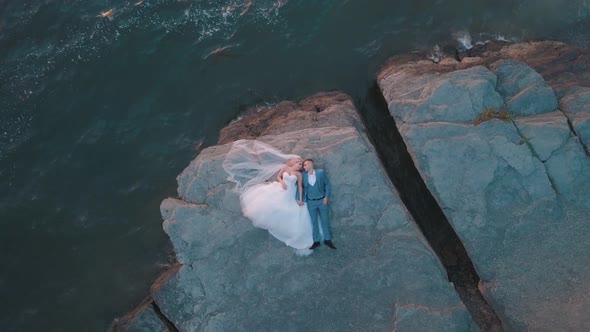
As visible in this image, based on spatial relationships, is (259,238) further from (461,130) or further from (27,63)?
(27,63)

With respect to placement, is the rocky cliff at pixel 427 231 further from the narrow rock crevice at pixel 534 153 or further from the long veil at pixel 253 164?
the long veil at pixel 253 164

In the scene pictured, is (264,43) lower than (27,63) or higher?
lower

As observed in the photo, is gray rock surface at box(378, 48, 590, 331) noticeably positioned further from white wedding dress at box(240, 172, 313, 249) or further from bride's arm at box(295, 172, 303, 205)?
white wedding dress at box(240, 172, 313, 249)

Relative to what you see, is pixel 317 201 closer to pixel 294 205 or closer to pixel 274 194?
pixel 294 205

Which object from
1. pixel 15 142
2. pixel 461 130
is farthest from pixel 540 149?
pixel 15 142

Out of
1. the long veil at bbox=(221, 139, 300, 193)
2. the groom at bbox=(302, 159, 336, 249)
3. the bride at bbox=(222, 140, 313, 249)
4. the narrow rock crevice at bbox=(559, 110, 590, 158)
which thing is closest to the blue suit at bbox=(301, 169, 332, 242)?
the groom at bbox=(302, 159, 336, 249)

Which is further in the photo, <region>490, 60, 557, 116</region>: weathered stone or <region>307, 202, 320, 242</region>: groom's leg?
<region>490, 60, 557, 116</region>: weathered stone
